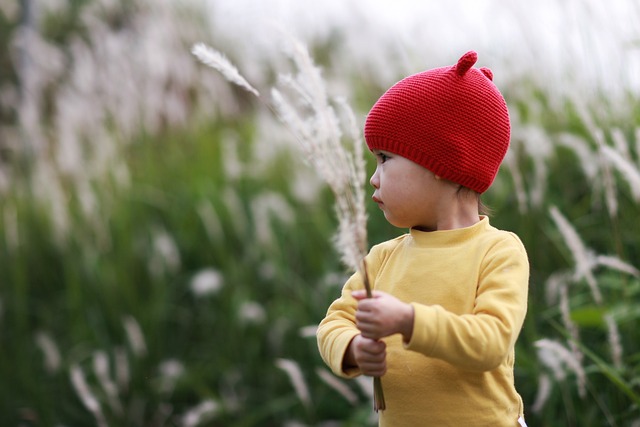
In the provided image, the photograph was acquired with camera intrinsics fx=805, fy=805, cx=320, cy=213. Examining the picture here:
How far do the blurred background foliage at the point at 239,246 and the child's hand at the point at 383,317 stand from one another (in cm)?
79

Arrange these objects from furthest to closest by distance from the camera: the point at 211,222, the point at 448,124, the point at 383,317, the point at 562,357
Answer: the point at 211,222, the point at 562,357, the point at 448,124, the point at 383,317

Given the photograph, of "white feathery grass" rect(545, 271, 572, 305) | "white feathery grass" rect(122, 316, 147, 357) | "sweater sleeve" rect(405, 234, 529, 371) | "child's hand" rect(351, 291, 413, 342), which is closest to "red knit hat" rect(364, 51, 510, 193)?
"sweater sleeve" rect(405, 234, 529, 371)

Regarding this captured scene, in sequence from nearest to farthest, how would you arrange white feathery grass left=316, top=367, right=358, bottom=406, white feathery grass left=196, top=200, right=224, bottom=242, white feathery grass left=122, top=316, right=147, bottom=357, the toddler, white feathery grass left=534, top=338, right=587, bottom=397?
the toddler → white feathery grass left=534, top=338, right=587, bottom=397 → white feathery grass left=316, top=367, right=358, bottom=406 → white feathery grass left=122, top=316, right=147, bottom=357 → white feathery grass left=196, top=200, right=224, bottom=242

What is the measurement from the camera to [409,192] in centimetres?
118

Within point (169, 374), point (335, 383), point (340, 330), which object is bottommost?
point (169, 374)

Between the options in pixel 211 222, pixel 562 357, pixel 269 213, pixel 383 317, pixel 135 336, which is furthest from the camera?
pixel 269 213

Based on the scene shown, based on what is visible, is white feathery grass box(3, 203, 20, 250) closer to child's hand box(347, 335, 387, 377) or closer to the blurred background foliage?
the blurred background foliage

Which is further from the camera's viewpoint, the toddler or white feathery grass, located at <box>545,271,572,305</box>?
white feathery grass, located at <box>545,271,572,305</box>

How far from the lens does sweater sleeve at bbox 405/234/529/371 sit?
3.35 ft

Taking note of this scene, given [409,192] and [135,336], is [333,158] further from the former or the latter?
[135,336]

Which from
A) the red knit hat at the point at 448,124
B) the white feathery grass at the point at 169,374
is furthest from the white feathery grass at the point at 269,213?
the red knit hat at the point at 448,124

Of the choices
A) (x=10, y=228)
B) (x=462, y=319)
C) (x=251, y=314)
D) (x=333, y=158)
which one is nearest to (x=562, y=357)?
(x=462, y=319)

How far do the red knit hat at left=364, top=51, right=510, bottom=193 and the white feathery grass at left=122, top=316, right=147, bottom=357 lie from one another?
1950 mm

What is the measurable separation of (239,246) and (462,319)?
2729 millimetres
